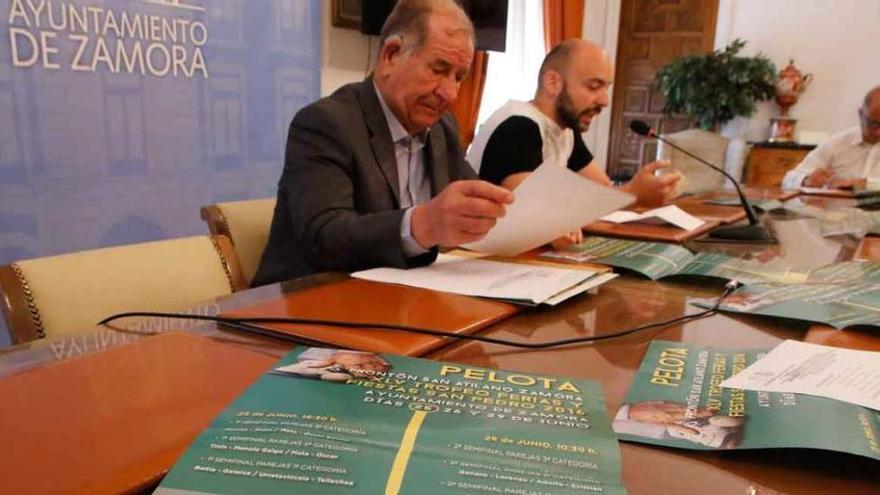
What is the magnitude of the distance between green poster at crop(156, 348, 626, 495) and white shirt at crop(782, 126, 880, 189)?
386cm

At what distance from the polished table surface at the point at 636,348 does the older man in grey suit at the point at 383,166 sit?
12cm

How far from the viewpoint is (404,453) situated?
18.0 inches

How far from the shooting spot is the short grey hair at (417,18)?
4.69 feet

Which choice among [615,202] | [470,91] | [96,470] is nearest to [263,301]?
[96,470]

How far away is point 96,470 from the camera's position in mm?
441

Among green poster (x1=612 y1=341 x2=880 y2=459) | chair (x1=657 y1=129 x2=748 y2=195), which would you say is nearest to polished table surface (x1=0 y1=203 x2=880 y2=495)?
green poster (x1=612 y1=341 x2=880 y2=459)

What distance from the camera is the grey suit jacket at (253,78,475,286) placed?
115 centimetres

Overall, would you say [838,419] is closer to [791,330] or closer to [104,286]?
[791,330]

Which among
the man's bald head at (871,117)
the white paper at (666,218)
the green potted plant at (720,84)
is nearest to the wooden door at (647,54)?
the green potted plant at (720,84)

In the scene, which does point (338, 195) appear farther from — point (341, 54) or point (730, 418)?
point (341, 54)

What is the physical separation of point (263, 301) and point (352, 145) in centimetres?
53

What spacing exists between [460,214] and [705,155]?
4.39 meters

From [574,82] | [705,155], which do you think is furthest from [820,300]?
[705,155]

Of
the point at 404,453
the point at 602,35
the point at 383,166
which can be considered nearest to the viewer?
the point at 404,453
